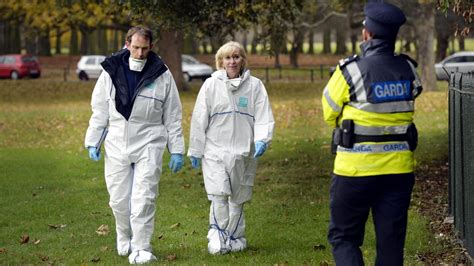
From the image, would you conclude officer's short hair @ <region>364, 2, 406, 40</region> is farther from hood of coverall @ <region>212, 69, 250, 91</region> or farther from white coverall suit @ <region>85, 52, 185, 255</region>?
white coverall suit @ <region>85, 52, 185, 255</region>

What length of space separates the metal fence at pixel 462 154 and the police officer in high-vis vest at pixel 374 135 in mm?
1795

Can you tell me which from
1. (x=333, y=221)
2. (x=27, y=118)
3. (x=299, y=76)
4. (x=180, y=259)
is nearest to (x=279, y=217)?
(x=180, y=259)

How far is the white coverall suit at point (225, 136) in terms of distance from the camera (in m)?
9.36

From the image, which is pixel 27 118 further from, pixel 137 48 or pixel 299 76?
pixel 299 76

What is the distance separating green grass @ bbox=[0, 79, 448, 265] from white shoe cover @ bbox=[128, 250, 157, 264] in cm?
21

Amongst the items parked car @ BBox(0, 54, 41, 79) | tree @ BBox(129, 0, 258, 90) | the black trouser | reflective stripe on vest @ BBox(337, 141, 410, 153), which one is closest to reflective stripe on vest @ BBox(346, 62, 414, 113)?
reflective stripe on vest @ BBox(337, 141, 410, 153)

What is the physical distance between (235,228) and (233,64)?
1.49 metres

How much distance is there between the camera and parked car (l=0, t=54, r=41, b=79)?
58.5m

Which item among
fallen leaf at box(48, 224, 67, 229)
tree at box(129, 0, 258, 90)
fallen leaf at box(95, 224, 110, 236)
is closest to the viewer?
fallen leaf at box(95, 224, 110, 236)

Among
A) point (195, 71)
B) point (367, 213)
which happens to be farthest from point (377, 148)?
point (195, 71)

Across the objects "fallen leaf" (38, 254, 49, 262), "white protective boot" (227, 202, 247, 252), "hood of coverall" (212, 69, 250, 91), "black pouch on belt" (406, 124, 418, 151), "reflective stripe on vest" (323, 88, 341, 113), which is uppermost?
"hood of coverall" (212, 69, 250, 91)

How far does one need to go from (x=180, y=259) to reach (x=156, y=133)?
1.12m

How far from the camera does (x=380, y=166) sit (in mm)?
6590

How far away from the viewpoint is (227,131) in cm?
941
